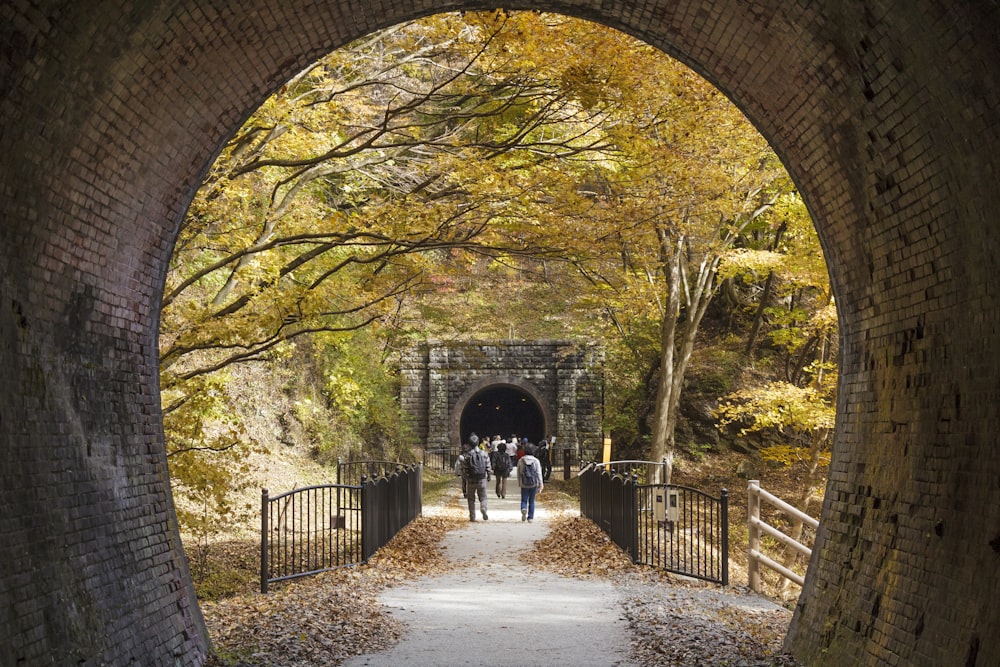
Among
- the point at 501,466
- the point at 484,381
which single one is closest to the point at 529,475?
the point at 501,466

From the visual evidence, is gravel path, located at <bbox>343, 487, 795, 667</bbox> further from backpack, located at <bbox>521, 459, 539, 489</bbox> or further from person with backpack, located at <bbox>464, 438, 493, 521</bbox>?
person with backpack, located at <bbox>464, 438, 493, 521</bbox>

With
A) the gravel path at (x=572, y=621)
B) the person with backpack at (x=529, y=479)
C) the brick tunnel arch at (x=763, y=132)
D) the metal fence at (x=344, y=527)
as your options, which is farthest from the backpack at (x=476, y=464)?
the brick tunnel arch at (x=763, y=132)

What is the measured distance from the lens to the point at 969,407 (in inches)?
214

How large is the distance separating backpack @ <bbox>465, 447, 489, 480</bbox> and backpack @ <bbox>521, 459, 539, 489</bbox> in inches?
31.8

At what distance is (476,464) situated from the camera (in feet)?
63.8

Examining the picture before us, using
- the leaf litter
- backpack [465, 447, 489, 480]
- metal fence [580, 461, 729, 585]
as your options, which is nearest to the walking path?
the leaf litter

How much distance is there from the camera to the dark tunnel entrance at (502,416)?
158ft

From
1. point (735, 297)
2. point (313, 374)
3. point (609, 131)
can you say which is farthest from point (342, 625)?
point (735, 297)

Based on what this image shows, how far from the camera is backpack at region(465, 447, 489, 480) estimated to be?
19.5 meters

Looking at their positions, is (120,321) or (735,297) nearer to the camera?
(120,321)

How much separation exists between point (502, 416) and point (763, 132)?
41.8 m

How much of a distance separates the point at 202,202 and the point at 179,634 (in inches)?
223

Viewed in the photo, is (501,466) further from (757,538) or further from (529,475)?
(757,538)

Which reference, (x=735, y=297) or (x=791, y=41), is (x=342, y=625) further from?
(x=735, y=297)
